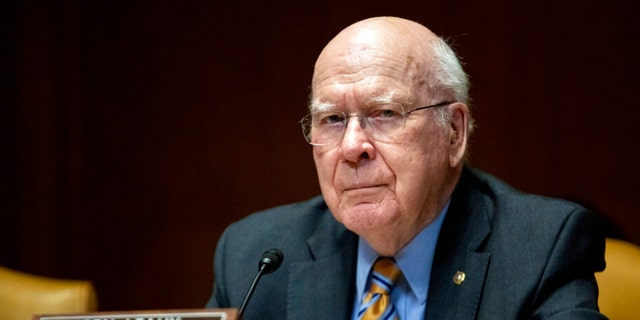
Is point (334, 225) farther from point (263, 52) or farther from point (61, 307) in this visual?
point (263, 52)

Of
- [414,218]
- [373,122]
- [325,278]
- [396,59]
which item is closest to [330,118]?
[373,122]

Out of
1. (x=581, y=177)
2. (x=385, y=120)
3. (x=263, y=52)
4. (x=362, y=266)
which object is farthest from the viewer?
(x=263, y=52)

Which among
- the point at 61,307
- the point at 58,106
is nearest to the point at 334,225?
the point at 61,307

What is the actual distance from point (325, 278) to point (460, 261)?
1.25ft

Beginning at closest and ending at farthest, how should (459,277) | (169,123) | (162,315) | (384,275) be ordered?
(162,315) → (459,277) → (384,275) → (169,123)

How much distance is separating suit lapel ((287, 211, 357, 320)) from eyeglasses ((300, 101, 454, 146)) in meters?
0.33

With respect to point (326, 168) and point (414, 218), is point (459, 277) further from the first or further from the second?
point (326, 168)

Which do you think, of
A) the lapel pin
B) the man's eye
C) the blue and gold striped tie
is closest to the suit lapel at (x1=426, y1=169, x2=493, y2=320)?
the lapel pin

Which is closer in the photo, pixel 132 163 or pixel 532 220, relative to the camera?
pixel 532 220

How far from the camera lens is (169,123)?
3.99 metres

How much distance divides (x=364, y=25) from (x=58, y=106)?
2.17 m

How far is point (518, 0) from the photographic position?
3.48m

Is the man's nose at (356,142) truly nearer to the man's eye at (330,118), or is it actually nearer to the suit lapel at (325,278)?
the man's eye at (330,118)

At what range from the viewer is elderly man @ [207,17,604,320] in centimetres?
218
